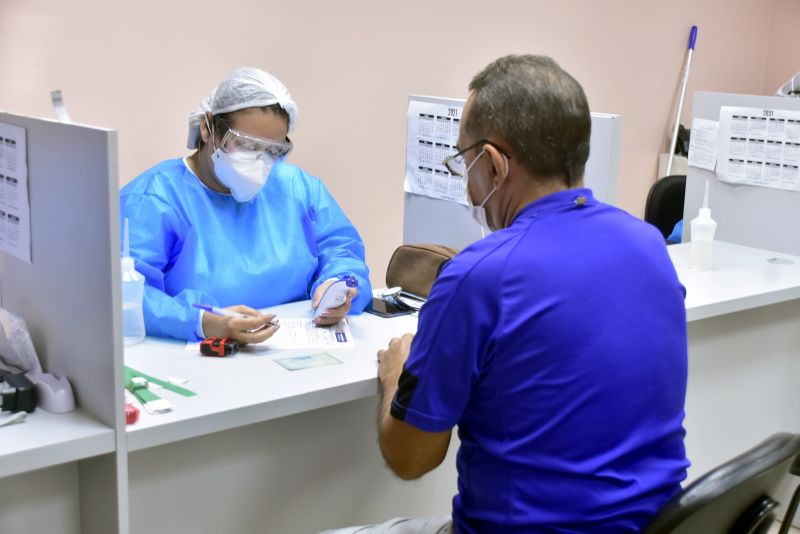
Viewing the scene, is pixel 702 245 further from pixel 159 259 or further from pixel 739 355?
pixel 159 259

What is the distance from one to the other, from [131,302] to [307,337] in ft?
1.19

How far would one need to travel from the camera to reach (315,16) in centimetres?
336

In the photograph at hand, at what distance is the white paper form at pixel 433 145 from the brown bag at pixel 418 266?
1.09ft

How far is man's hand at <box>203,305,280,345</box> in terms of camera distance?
1.74m

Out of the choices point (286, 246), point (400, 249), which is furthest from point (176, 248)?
point (400, 249)

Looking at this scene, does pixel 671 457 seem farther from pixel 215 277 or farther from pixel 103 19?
pixel 103 19

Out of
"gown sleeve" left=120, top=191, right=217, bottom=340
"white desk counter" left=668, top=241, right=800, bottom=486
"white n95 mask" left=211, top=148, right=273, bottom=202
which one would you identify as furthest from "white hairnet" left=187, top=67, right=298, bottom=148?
"white desk counter" left=668, top=241, right=800, bottom=486

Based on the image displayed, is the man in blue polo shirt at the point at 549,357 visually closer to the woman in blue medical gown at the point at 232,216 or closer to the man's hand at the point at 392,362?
the man's hand at the point at 392,362

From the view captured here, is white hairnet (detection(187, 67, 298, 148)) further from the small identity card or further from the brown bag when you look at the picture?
the small identity card

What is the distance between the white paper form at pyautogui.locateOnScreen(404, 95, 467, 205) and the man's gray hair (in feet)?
3.30

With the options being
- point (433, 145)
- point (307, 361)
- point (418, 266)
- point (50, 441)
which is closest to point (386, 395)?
point (307, 361)

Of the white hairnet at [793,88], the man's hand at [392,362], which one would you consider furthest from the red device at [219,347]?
the white hairnet at [793,88]

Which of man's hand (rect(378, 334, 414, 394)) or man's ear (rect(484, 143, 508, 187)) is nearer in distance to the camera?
man's ear (rect(484, 143, 508, 187))

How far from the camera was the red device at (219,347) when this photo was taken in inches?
67.1
